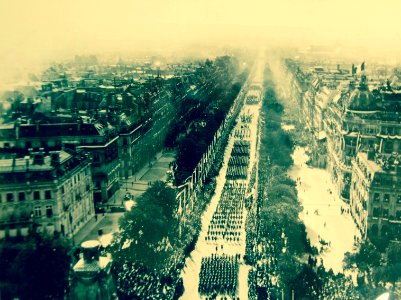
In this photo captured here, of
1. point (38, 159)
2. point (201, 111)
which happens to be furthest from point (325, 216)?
point (201, 111)

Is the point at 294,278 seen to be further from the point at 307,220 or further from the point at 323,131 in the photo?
the point at 323,131

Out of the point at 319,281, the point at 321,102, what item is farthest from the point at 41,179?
the point at 321,102

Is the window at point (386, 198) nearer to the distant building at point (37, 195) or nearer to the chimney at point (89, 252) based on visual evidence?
the distant building at point (37, 195)

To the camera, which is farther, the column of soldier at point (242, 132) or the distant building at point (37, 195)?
the column of soldier at point (242, 132)

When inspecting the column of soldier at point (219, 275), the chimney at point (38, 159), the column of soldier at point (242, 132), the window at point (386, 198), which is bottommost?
the column of soldier at point (242, 132)

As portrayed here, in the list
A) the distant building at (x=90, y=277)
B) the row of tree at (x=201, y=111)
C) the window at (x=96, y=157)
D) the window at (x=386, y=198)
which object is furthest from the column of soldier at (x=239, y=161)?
the distant building at (x=90, y=277)

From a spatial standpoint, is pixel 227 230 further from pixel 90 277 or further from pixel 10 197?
pixel 90 277

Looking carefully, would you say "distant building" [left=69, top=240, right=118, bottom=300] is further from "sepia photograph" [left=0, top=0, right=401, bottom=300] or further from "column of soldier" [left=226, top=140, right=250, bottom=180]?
"column of soldier" [left=226, top=140, right=250, bottom=180]
